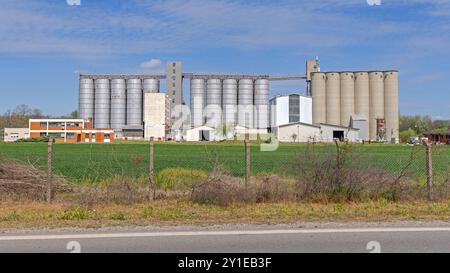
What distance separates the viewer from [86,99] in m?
103

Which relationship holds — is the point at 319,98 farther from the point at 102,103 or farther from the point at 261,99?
the point at 102,103

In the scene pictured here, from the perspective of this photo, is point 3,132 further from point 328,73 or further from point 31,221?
point 31,221

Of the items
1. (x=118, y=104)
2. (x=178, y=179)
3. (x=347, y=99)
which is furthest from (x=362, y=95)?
(x=178, y=179)

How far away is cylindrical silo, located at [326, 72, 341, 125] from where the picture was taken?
91.9 meters

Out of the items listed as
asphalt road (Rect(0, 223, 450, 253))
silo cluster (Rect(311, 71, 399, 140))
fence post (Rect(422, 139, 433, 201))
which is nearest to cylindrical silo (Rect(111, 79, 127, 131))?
silo cluster (Rect(311, 71, 399, 140))

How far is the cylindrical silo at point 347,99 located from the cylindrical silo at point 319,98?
4.10 meters

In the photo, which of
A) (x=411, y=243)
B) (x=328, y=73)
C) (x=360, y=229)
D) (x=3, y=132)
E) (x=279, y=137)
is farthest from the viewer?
(x=3, y=132)

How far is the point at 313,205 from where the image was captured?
9242 mm

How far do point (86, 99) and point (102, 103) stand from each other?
166 inches

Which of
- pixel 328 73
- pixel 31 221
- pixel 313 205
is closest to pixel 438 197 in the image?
pixel 313 205

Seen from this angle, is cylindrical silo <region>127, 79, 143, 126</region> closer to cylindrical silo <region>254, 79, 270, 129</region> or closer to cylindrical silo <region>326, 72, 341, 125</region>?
cylindrical silo <region>254, 79, 270, 129</region>

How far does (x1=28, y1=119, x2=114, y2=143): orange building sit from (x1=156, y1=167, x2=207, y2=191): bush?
81984 mm
